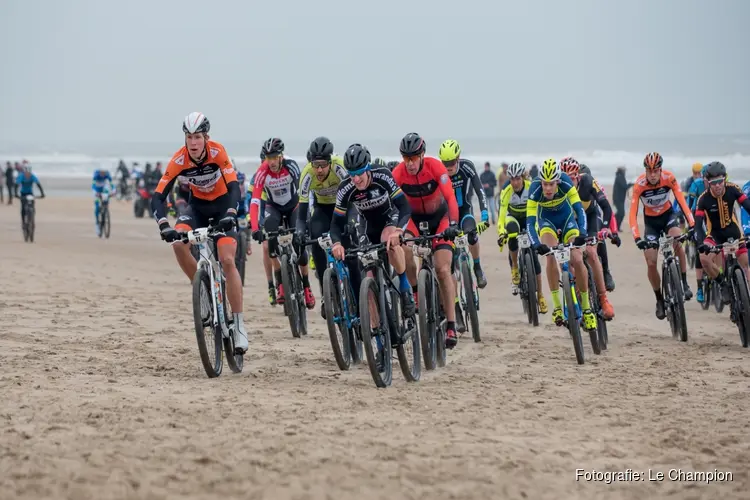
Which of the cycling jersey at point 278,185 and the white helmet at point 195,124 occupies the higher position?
the white helmet at point 195,124

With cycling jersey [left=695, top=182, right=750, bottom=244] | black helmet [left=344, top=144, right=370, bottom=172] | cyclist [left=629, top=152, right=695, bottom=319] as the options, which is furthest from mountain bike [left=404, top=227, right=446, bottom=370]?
cycling jersey [left=695, top=182, right=750, bottom=244]

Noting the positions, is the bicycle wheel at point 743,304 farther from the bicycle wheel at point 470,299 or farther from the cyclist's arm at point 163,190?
the cyclist's arm at point 163,190

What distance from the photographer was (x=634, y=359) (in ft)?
34.9

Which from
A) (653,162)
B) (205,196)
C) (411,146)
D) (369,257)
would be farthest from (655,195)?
(205,196)

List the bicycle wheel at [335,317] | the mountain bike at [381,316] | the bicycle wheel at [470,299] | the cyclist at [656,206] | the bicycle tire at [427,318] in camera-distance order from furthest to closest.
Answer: the cyclist at [656,206] < the bicycle wheel at [470,299] < the bicycle tire at [427,318] < the bicycle wheel at [335,317] < the mountain bike at [381,316]

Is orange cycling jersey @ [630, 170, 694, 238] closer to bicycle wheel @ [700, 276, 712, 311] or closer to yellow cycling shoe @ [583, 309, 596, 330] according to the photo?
yellow cycling shoe @ [583, 309, 596, 330]

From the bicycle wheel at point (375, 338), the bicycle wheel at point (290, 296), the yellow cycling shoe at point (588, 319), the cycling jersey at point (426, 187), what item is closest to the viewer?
the bicycle wheel at point (375, 338)

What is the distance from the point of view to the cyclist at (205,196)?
9039 mm

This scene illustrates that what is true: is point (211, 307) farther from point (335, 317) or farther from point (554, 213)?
point (554, 213)

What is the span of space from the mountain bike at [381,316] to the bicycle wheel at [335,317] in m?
0.38

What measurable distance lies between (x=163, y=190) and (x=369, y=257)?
1.90 meters

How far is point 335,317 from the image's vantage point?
30.7 feet

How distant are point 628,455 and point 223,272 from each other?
4025mm

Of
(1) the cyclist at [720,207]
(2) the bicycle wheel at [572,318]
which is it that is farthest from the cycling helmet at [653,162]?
(2) the bicycle wheel at [572,318]
